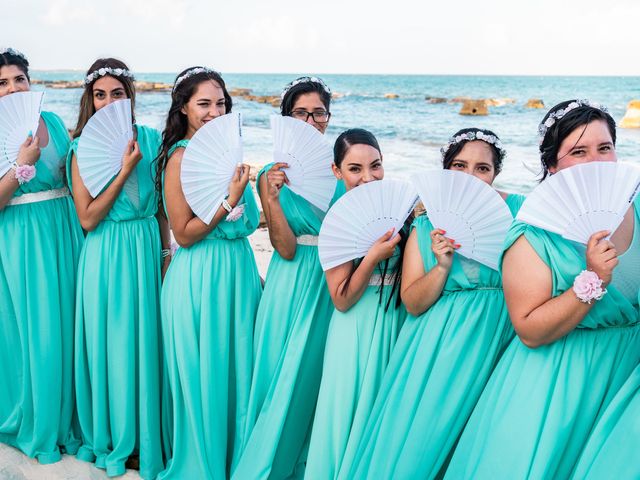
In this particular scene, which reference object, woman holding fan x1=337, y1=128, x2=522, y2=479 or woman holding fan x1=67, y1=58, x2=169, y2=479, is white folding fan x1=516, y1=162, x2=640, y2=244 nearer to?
woman holding fan x1=337, y1=128, x2=522, y2=479

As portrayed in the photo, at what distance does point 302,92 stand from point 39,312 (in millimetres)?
1903

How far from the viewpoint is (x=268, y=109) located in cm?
3503

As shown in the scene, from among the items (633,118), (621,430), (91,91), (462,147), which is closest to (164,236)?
(91,91)

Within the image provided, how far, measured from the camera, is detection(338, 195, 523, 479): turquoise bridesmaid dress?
2.50 m

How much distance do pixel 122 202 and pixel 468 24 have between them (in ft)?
154

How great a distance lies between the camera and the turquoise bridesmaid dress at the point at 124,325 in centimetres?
351

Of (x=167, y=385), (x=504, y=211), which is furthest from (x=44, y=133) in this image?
(x=504, y=211)

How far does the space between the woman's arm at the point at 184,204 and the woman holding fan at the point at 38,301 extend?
2.69ft

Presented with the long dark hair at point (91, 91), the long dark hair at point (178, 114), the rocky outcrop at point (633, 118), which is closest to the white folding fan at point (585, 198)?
the long dark hair at point (178, 114)

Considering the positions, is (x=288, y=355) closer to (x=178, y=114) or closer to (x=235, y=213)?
(x=235, y=213)

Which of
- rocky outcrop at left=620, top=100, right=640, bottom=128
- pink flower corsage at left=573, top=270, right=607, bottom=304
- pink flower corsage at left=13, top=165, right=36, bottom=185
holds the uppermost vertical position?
rocky outcrop at left=620, top=100, right=640, bottom=128

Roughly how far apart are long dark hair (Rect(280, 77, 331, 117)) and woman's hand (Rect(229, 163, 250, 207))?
432mm

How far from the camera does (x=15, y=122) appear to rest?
3.50m

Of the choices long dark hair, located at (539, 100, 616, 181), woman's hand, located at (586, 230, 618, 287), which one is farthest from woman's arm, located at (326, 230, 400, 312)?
woman's hand, located at (586, 230, 618, 287)
